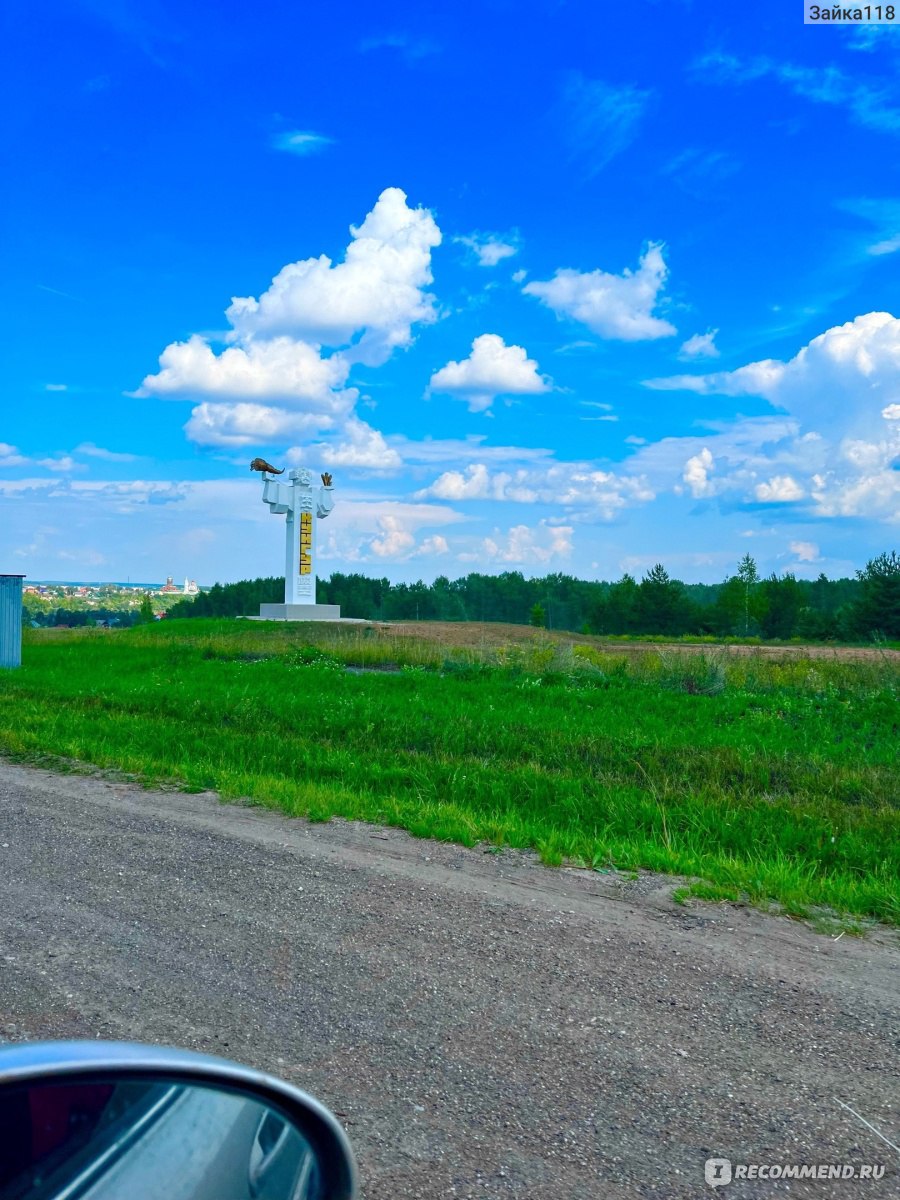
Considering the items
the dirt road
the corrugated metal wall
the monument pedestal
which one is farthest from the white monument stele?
the dirt road

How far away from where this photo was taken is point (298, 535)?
4947 centimetres

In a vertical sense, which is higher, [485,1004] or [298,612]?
[298,612]

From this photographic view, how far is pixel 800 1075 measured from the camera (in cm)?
327

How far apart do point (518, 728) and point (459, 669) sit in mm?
7791

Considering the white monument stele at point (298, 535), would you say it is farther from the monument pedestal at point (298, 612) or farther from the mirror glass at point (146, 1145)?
the mirror glass at point (146, 1145)

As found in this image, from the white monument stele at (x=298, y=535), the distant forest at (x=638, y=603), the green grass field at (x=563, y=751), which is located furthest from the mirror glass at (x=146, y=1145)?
the white monument stele at (x=298, y=535)

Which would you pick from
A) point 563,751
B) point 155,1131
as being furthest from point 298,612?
point 155,1131

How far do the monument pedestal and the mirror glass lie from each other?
47.9 metres

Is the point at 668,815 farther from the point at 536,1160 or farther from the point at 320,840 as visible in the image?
the point at 536,1160

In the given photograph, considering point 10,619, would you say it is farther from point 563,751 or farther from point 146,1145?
point 146,1145

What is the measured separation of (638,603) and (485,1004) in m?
71.3

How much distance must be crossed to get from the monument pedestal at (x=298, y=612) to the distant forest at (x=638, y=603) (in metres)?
28.4

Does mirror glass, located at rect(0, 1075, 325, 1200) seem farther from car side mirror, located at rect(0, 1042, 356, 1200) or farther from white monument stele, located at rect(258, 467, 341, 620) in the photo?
white monument stele, located at rect(258, 467, 341, 620)

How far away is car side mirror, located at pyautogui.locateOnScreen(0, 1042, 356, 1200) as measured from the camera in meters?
1.15
